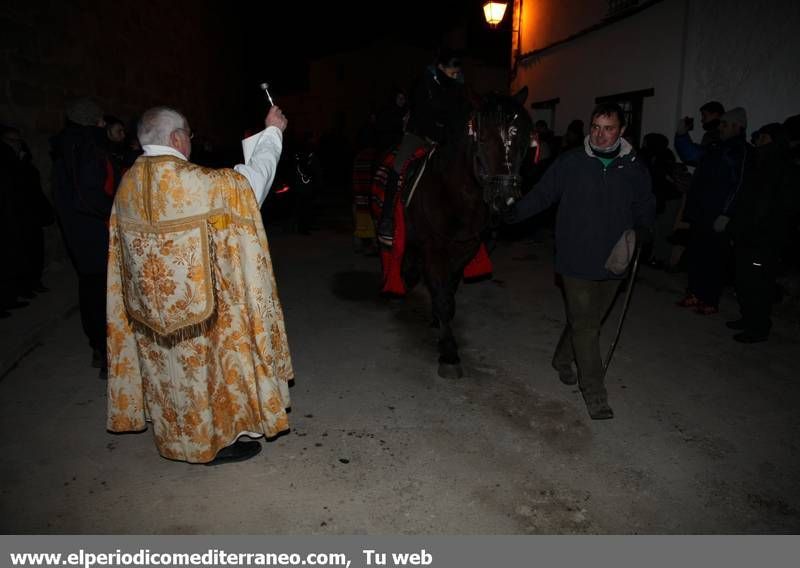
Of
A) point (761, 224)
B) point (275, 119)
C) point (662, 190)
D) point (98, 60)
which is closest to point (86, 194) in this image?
point (275, 119)

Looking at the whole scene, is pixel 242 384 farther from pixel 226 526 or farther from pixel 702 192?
pixel 702 192

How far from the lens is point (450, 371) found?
4.40m

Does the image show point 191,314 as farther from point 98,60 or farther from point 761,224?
point 98,60

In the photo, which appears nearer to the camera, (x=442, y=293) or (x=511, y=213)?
(x=511, y=213)

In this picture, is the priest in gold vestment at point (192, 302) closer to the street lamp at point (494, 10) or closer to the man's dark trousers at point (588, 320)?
the man's dark trousers at point (588, 320)

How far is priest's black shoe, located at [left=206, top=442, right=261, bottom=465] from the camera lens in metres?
3.18

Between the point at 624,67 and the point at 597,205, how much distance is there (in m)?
8.39

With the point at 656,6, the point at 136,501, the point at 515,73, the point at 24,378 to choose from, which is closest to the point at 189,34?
the point at 515,73

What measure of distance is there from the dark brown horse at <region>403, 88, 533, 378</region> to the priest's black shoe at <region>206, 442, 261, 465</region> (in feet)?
5.67

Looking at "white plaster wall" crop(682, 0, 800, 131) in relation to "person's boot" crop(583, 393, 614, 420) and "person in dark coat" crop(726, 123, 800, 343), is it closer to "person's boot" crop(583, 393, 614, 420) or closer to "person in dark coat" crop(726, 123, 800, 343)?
"person in dark coat" crop(726, 123, 800, 343)

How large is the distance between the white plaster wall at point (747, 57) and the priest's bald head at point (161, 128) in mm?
7449

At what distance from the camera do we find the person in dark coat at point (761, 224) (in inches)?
191

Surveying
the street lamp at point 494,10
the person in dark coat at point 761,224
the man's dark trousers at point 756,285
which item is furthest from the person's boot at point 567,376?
the street lamp at point 494,10

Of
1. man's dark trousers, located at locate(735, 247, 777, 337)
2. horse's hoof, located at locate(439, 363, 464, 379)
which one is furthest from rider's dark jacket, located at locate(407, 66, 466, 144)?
man's dark trousers, located at locate(735, 247, 777, 337)
